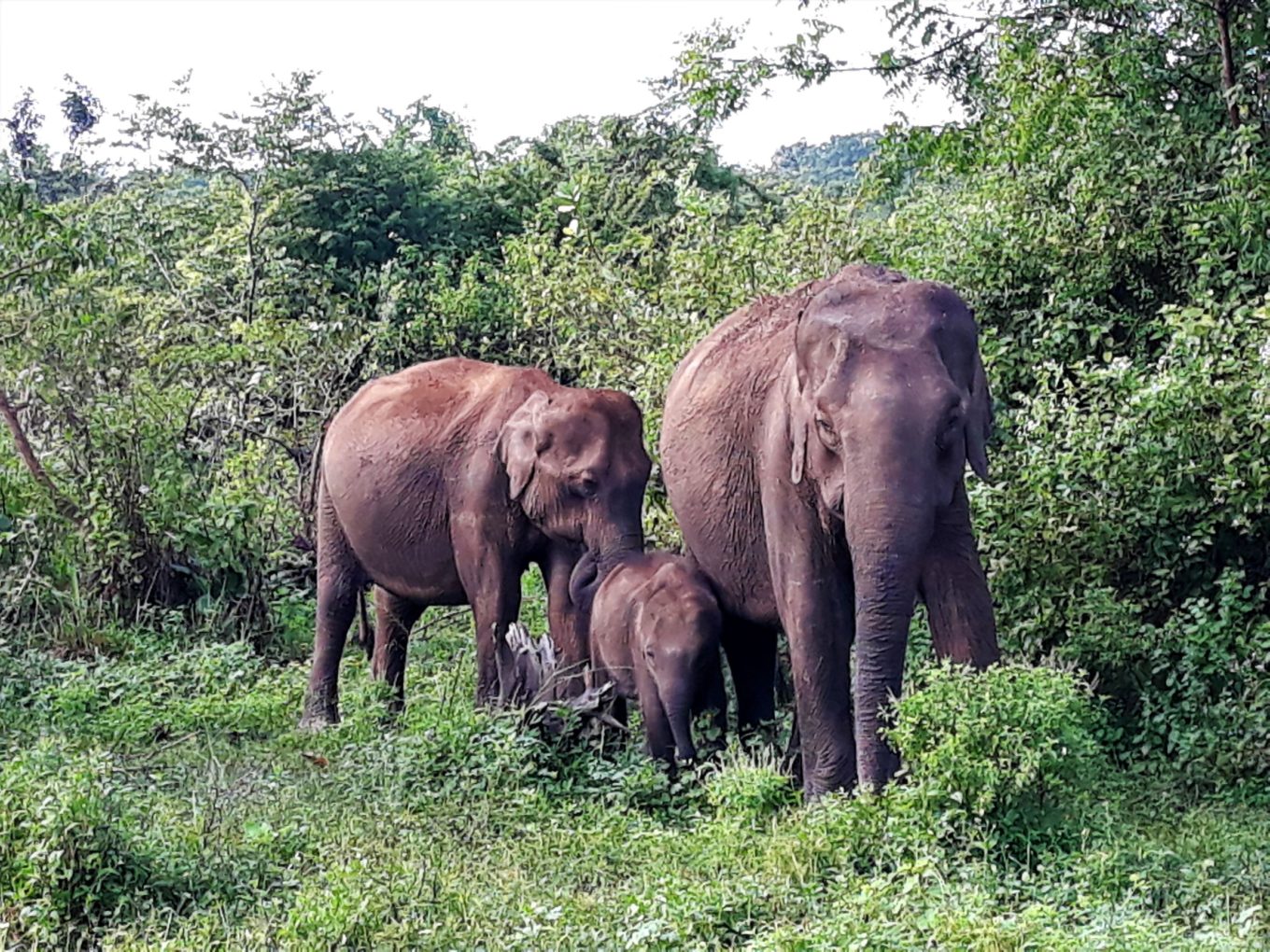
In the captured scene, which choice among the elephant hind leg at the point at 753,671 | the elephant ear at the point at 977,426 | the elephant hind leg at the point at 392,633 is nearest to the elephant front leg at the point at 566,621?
the elephant hind leg at the point at 753,671

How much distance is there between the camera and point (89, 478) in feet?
39.4

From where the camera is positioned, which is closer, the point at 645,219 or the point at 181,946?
the point at 181,946

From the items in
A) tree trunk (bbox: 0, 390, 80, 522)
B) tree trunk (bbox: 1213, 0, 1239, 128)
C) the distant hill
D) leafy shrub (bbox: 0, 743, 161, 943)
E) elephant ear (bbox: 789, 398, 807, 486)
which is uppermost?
the distant hill

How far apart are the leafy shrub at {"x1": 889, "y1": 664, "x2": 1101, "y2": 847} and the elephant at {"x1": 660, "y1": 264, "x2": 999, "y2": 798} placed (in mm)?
366

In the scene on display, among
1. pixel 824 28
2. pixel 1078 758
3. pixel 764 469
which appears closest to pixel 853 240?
pixel 824 28

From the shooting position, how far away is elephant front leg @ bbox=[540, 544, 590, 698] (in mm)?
9370

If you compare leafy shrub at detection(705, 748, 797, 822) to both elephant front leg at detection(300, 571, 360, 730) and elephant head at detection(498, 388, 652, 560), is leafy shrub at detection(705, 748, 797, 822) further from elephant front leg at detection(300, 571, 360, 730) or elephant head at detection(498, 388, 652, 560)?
elephant front leg at detection(300, 571, 360, 730)

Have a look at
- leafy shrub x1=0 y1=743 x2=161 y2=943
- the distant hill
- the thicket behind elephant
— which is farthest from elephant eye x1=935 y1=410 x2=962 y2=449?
the distant hill

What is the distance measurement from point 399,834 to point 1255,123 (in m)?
6.11

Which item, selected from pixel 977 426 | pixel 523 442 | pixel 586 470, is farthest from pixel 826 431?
pixel 523 442

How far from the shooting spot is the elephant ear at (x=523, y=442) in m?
9.35

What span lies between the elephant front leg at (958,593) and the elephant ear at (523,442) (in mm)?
2687

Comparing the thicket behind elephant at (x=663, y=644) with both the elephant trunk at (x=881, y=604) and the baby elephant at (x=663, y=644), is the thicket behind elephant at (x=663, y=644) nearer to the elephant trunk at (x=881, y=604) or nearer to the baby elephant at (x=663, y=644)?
the baby elephant at (x=663, y=644)

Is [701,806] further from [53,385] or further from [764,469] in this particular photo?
[53,385]
